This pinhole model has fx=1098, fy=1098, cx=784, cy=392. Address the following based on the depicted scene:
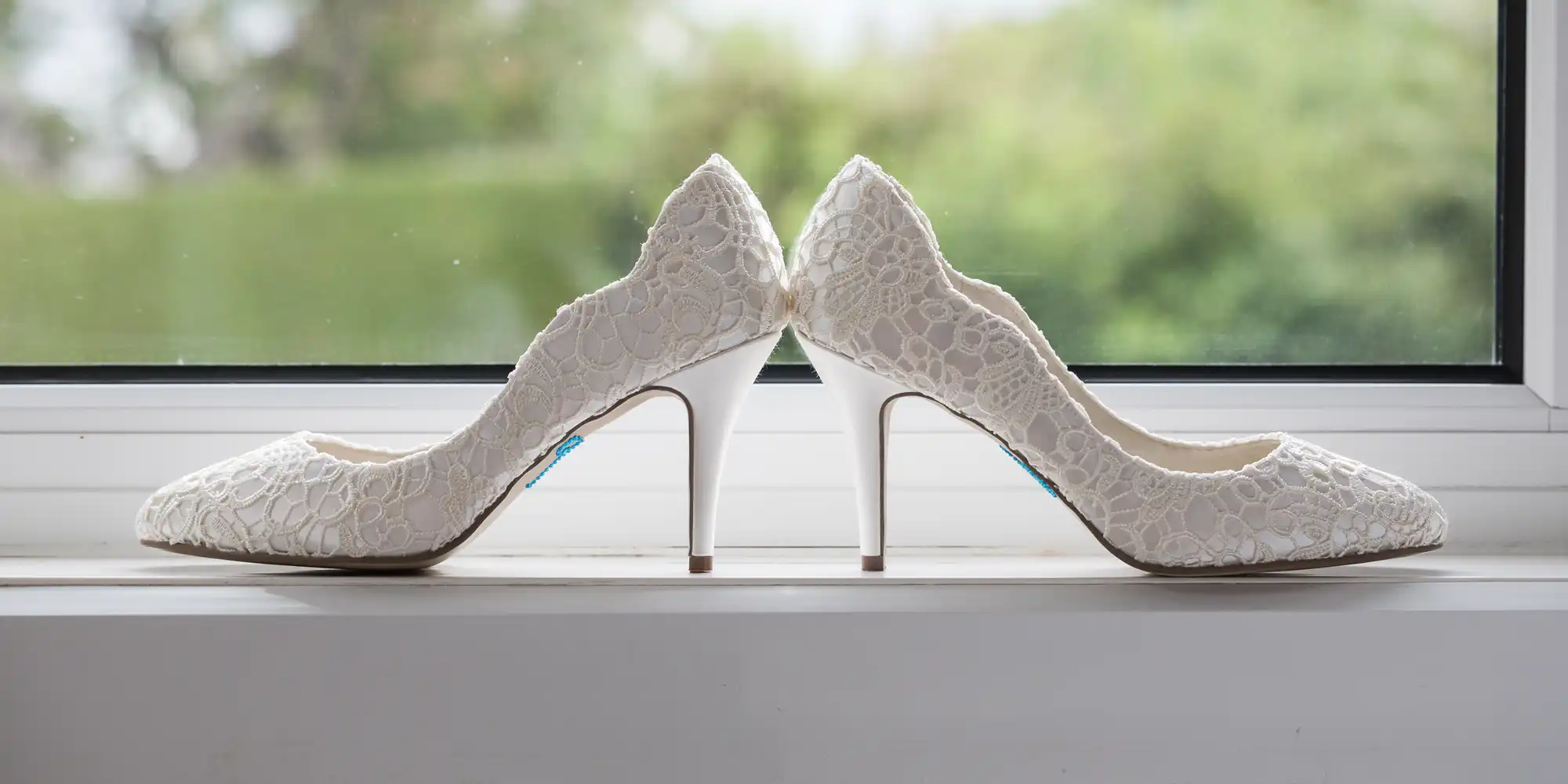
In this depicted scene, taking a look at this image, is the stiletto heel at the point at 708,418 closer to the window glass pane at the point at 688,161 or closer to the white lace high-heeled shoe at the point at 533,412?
the white lace high-heeled shoe at the point at 533,412

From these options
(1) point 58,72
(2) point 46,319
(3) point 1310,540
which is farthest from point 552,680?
(1) point 58,72

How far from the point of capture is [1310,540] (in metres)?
0.68

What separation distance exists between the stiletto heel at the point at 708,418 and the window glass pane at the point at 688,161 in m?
0.31

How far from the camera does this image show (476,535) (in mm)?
769

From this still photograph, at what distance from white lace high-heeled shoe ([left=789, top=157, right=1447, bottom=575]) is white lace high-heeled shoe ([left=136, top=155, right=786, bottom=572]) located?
0.19 feet

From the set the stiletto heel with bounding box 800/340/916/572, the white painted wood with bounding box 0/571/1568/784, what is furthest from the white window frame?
the white painted wood with bounding box 0/571/1568/784

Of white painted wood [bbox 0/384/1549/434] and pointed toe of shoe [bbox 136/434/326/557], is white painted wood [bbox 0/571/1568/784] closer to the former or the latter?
pointed toe of shoe [bbox 136/434/326/557]

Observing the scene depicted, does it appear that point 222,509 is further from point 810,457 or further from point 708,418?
point 810,457

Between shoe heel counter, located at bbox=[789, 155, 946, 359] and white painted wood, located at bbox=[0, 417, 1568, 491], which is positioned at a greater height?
shoe heel counter, located at bbox=[789, 155, 946, 359]

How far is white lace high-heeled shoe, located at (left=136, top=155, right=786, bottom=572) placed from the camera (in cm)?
74

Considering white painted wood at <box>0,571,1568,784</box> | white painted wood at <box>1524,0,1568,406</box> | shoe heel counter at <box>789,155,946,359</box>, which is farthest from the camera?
white painted wood at <box>1524,0,1568,406</box>

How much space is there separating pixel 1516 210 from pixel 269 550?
3.63 ft

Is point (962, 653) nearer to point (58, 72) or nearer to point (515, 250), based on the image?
point (515, 250)

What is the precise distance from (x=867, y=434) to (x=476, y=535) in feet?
0.93
